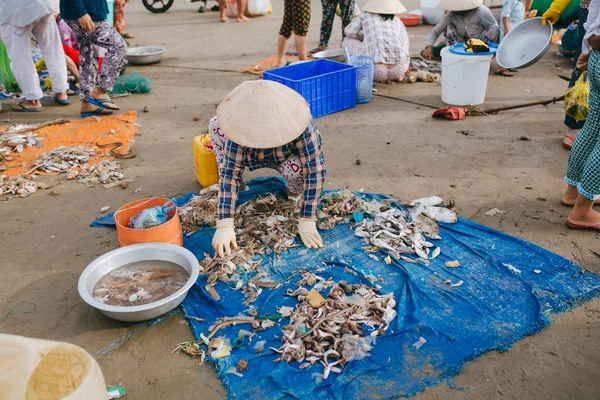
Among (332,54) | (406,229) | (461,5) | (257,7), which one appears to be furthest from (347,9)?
(257,7)

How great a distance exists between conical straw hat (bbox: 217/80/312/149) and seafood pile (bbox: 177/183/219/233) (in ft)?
2.93

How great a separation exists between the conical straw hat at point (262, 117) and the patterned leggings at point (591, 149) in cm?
178

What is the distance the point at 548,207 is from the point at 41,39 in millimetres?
5145

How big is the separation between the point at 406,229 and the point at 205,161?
1.58m

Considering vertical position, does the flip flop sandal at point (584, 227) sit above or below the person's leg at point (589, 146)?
below

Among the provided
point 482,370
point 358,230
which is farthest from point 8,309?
point 482,370

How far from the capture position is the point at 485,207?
361cm

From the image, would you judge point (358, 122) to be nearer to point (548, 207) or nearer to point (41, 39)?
point (548, 207)

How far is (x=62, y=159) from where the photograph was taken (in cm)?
449

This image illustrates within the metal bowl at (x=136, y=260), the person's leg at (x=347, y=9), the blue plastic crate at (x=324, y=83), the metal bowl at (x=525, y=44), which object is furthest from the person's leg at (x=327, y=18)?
the metal bowl at (x=136, y=260)

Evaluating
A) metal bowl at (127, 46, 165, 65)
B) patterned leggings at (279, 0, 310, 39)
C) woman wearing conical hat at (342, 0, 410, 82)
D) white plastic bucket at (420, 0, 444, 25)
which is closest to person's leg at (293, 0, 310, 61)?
patterned leggings at (279, 0, 310, 39)

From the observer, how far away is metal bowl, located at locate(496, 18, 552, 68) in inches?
195

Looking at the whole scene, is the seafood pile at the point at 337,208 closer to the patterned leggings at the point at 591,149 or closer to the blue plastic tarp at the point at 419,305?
the blue plastic tarp at the point at 419,305

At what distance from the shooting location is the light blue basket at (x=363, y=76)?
5609mm
